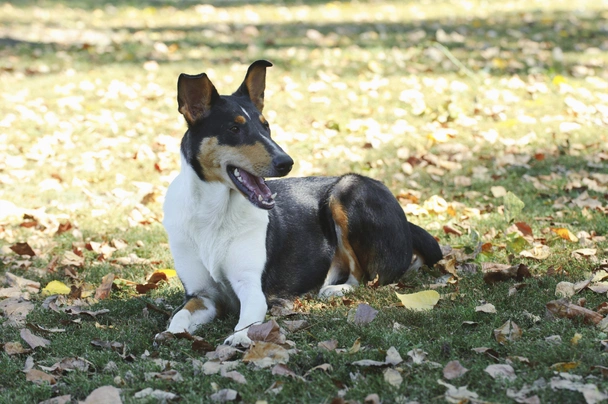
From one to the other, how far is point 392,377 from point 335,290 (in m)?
1.68

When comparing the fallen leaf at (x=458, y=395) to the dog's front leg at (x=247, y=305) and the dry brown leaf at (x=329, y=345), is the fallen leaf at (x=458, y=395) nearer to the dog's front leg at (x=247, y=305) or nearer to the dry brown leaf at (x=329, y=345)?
the dry brown leaf at (x=329, y=345)

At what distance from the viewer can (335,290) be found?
5363 millimetres

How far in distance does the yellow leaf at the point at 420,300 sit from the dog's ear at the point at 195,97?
1.64 m

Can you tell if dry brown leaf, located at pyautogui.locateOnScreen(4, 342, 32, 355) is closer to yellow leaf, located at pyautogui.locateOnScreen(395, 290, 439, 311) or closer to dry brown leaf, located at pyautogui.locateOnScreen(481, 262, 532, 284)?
yellow leaf, located at pyautogui.locateOnScreen(395, 290, 439, 311)

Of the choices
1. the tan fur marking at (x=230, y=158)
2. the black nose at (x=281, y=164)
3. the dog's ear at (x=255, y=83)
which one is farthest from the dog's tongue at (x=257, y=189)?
the dog's ear at (x=255, y=83)

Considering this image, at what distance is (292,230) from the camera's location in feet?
17.8

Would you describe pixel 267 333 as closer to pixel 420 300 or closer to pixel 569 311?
pixel 420 300

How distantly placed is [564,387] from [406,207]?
153 inches

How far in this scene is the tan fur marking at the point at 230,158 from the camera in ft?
15.1

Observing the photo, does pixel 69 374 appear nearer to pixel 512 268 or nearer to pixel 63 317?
pixel 63 317

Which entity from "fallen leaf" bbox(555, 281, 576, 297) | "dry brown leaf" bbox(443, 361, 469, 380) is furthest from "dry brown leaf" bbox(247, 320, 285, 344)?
"fallen leaf" bbox(555, 281, 576, 297)

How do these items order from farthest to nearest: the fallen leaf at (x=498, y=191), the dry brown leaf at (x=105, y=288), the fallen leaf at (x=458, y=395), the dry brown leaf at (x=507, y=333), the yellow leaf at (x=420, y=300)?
the fallen leaf at (x=498, y=191) → the dry brown leaf at (x=105, y=288) → the yellow leaf at (x=420, y=300) → the dry brown leaf at (x=507, y=333) → the fallen leaf at (x=458, y=395)

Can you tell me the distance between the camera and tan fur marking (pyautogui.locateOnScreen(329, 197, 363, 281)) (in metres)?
5.53

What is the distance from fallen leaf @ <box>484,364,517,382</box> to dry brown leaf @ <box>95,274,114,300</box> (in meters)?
2.88
